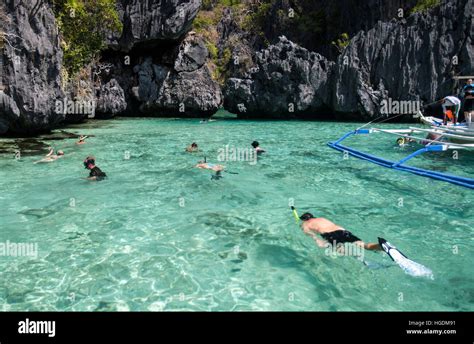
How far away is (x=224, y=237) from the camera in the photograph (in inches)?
294

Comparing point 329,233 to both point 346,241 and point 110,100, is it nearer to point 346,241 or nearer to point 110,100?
point 346,241

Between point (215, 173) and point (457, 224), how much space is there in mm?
7509

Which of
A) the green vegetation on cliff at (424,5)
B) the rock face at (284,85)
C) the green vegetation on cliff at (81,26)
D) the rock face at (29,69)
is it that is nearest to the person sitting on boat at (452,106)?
the rock face at (284,85)

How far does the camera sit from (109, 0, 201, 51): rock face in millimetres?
35875

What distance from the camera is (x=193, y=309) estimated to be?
16.6 feet

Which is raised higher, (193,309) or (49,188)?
(49,188)

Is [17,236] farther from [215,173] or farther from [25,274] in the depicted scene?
[215,173]

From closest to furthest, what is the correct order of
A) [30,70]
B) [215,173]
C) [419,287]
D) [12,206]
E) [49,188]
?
1. [419,287]
2. [12,206]
3. [49,188]
4. [215,173]
5. [30,70]

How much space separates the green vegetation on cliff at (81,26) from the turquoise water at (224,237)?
1606cm

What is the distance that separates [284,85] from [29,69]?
77.8 feet

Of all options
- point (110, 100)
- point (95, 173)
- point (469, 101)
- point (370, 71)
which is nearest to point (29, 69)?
point (95, 173)

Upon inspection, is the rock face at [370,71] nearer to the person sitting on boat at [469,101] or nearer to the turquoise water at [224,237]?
the person sitting on boat at [469,101]
